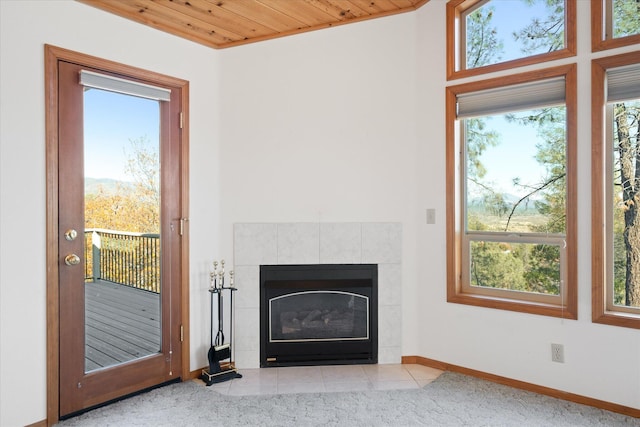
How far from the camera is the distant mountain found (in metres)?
2.83

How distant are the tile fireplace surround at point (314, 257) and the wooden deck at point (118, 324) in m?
0.66

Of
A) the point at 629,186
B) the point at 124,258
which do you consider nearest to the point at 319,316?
the point at 124,258

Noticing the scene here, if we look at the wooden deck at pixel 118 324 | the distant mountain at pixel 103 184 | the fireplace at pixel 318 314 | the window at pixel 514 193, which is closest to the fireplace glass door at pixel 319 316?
the fireplace at pixel 318 314

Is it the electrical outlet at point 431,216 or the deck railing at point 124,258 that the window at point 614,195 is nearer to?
the electrical outlet at point 431,216

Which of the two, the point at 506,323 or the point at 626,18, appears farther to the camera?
the point at 506,323

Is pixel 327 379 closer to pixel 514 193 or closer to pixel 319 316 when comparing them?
pixel 319 316

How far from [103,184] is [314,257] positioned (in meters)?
1.63

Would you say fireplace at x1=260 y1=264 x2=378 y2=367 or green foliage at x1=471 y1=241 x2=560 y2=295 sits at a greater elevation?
green foliage at x1=471 y1=241 x2=560 y2=295

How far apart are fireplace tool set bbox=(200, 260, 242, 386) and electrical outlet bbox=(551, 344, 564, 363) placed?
2213 mm

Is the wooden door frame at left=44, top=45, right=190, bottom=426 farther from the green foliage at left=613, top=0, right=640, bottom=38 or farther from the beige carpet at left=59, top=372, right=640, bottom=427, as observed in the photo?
the green foliage at left=613, top=0, right=640, bottom=38

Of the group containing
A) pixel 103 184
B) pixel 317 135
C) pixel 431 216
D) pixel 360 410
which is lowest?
pixel 360 410

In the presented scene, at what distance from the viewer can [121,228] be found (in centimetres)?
301

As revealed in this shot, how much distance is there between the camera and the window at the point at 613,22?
8.82 ft

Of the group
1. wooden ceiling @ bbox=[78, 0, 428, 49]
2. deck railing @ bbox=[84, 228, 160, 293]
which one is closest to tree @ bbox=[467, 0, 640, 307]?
wooden ceiling @ bbox=[78, 0, 428, 49]
